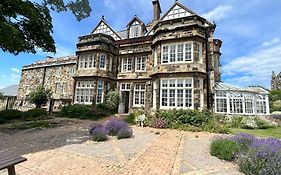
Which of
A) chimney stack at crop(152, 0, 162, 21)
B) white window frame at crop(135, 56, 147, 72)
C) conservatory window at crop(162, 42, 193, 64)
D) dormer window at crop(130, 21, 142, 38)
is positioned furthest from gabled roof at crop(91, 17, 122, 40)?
conservatory window at crop(162, 42, 193, 64)

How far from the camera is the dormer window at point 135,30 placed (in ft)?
71.8

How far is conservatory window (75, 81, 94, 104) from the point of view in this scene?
63.3 feet

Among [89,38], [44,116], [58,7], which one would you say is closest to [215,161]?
[58,7]

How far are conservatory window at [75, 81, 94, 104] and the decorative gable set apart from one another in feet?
25.7

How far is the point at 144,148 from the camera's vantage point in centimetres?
729

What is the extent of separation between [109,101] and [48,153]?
12.1 m

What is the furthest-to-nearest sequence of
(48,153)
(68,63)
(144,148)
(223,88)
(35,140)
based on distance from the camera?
(68,63), (223,88), (35,140), (144,148), (48,153)

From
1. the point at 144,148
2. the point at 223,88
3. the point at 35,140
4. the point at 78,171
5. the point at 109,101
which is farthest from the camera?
the point at 109,101

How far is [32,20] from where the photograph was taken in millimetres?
10758

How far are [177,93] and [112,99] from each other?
25.1 feet

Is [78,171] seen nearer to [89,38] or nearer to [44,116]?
[44,116]

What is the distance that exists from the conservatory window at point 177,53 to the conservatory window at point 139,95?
15.5ft

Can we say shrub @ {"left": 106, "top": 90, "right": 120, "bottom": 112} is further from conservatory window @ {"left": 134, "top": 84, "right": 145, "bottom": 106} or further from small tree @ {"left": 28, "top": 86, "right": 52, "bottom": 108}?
small tree @ {"left": 28, "top": 86, "right": 52, "bottom": 108}

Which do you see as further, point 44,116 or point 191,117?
point 44,116
